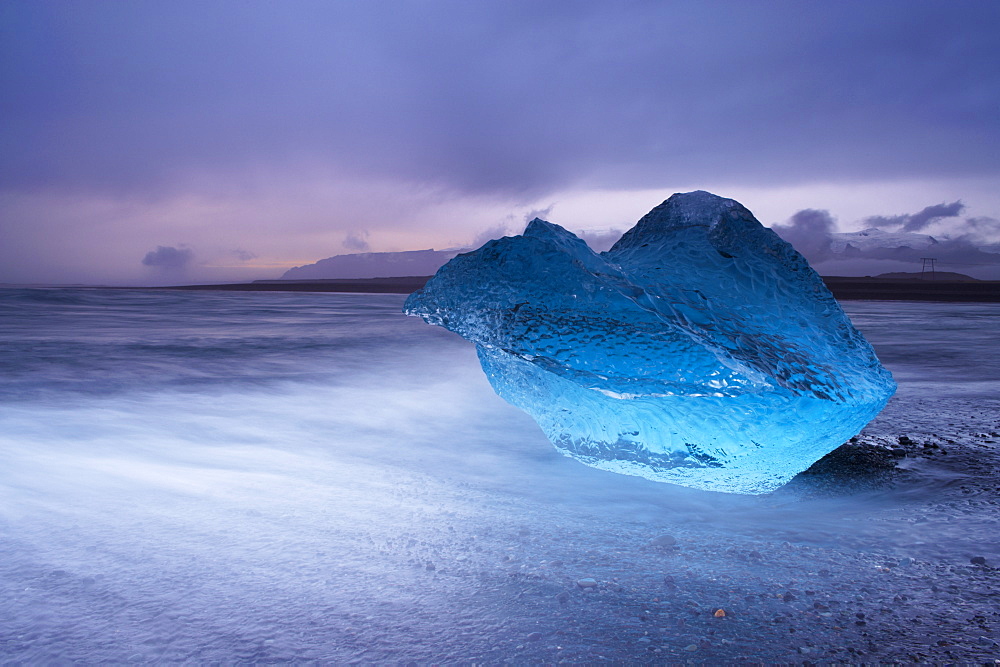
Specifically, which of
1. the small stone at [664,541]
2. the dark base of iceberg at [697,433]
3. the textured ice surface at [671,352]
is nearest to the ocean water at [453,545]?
the small stone at [664,541]

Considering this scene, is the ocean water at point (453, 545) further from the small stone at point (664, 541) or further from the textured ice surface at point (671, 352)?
the textured ice surface at point (671, 352)

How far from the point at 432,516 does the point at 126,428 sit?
297cm

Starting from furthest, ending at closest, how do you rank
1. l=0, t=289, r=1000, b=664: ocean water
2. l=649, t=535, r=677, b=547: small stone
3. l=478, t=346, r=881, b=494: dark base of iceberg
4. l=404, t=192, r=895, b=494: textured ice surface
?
l=478, t=346, r=881, b=494: dark base of iceberg
l=404, t=192, r=895, b=494: textured ice surface
l=649, t=535, r=677, b=547: small stone
l=0, t=289, r=1000, b=664: ocean water

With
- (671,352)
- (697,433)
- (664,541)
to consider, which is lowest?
(664,541)

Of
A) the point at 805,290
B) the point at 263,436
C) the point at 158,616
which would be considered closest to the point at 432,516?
the point at 158,616

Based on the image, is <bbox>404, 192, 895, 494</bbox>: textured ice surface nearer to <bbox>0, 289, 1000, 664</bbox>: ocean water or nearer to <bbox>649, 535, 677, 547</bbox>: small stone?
<bbox>0, 289, 1000, 664</bbox>: ocean water

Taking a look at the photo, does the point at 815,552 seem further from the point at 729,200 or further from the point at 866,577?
the point at 729,200

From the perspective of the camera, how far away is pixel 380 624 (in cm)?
188

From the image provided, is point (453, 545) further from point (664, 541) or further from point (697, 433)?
point (697, 433)

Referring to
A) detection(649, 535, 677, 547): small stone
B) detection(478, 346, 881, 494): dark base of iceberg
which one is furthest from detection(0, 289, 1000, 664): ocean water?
detection(478, 346, 881, 494): dark base of iceberg

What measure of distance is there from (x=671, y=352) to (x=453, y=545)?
49.6 inches

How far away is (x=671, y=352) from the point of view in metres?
2.71

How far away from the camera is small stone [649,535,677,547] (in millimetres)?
2508

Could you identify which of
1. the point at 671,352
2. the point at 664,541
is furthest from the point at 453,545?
the point at 671,352
